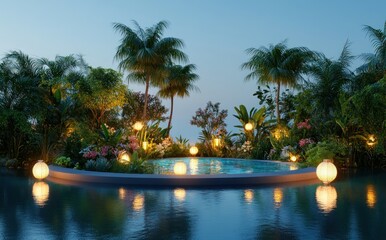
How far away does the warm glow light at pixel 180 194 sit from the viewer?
33.2ft

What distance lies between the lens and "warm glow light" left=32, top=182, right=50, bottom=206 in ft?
32.1

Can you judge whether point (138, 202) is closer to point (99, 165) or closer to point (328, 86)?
point (99, 165)

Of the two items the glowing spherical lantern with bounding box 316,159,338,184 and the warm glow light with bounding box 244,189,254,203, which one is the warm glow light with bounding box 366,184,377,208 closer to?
the glowing spherical lantern with bounding box 316,159,338,184

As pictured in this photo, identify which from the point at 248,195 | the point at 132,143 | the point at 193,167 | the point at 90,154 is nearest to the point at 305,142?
the point at 193,167

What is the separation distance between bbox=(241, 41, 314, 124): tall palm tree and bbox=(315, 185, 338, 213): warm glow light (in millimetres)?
11053

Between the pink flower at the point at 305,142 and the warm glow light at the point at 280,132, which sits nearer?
the pink flower at the point at 305,142

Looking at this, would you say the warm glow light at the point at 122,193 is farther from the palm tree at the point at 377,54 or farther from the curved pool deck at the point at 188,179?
the palm tree at the point at 377,54

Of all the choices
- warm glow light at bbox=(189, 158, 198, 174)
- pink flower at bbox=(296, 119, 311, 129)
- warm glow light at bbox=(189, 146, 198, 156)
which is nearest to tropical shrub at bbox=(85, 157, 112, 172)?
warm glow light at bbox=(189, 158, 198, 174)

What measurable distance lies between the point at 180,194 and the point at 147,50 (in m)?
12.9

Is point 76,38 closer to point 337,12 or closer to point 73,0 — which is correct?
point 73,0

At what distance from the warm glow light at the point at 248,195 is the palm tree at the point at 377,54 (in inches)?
412

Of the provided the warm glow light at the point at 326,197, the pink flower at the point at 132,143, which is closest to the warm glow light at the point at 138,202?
the warm glow light at the point at 326,197

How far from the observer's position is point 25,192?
438 inches

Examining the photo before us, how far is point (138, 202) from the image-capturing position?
9578 mm
